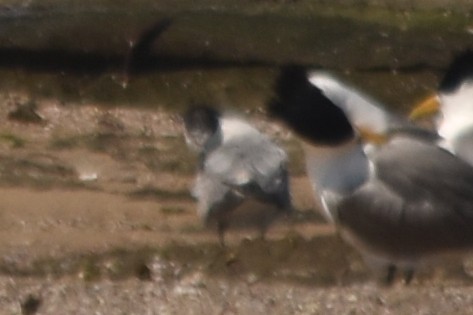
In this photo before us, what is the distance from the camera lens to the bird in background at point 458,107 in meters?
7.46

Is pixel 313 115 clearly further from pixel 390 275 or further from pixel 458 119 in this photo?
pixel 458 119

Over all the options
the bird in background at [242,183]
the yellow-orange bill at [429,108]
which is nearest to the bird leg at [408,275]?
the bird in background at [242,183]

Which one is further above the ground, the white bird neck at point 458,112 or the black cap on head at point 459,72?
the black cap on head at point 459,72

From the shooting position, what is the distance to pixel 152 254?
7.18 m

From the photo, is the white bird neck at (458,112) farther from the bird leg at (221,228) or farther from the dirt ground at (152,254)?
the bird leg at (221,228)

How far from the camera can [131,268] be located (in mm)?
7008

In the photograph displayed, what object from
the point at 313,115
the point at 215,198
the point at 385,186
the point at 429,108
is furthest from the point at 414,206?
the point at 215,198

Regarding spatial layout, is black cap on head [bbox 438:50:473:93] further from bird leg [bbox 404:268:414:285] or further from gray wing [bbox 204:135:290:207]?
bird leg [bbox 404:268:414:285]

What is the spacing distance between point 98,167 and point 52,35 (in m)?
2.05

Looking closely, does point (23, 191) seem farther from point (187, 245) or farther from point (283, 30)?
point (283, 30)

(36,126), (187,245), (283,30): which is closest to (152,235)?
(187,245)

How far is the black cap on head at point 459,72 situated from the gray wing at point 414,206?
0.86m

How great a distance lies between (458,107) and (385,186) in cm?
110

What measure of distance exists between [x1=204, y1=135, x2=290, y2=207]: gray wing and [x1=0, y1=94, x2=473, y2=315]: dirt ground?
241 millimetres
